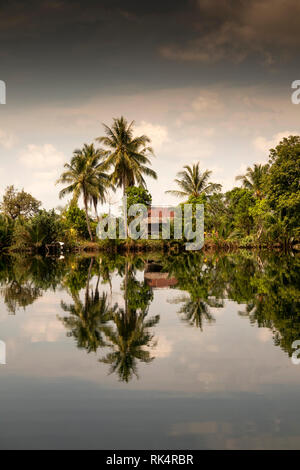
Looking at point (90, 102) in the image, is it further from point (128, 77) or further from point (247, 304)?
point (247, 304)

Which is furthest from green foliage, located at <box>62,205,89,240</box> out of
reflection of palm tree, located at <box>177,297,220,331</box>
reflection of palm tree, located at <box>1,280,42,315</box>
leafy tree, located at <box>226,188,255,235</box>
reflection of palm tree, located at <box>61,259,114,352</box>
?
reflection of palm tree, located at <box>177,297,220,331</box>

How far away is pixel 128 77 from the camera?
32.9m

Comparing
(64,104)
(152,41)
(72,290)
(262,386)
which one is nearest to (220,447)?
(262,386)

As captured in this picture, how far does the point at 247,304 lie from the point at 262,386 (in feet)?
14.3

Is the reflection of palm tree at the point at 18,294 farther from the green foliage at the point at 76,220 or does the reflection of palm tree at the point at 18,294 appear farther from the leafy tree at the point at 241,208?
the leafy tree at the point at 241,208

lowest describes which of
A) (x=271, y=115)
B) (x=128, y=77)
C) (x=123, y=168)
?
(x=123, y=168)

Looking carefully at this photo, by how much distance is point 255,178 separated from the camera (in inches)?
1865

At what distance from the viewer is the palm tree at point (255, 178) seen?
155ft

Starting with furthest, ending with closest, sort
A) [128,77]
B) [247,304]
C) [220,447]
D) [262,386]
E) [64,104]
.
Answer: [64,104]
[128,77]
[247,304]
[262,386]
[220,447]

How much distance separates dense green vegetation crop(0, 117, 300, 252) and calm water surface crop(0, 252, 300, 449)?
25139 mm

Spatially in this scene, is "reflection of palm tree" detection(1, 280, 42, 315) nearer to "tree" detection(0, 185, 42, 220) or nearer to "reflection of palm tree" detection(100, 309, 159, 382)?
"reflection of palm tree" detection(100, 309, 159, 382)

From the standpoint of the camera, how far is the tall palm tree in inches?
1411

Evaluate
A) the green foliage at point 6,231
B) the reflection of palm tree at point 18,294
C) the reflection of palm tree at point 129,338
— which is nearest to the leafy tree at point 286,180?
the green foliage at point 6,231
